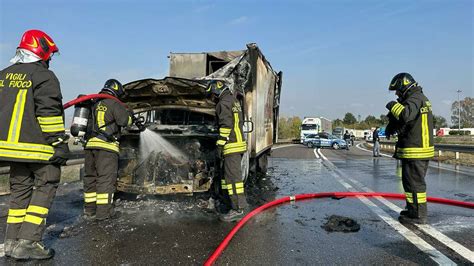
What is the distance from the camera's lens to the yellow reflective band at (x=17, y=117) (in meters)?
3.29

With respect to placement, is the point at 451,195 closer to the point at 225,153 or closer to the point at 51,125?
the point at 225,153

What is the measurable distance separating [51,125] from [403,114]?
4.17 meters

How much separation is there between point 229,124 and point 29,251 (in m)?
2.76

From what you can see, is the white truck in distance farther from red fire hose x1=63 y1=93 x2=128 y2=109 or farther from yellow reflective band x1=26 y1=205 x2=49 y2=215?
yellow reflective band x1=26 y1=205 x2=49 y2=215

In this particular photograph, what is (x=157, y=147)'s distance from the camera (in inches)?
241

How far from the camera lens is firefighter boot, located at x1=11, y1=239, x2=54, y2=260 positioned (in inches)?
129

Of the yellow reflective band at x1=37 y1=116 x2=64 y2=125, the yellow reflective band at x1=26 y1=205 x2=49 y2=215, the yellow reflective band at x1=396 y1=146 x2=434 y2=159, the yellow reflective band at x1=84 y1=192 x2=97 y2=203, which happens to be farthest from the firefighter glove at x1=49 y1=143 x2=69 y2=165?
the yellow reflective band at x1=396 y1=146 x2=434 y2=159

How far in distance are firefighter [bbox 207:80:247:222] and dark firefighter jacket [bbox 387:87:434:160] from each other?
2.15 metres

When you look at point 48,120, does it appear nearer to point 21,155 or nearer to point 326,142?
point 21,155

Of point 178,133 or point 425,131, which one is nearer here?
point 425,131

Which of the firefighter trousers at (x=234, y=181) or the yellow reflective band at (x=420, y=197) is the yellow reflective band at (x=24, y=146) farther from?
the yellow reflective band at (x=420, y=197)

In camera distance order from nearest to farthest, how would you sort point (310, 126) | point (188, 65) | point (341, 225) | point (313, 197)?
point (341, 225), point (313, 197), point (188, 65), point (310, 126)

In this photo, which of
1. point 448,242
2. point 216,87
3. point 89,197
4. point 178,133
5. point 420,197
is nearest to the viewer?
point 448,242

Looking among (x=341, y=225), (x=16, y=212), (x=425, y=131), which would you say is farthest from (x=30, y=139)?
(x=425, y=131)
